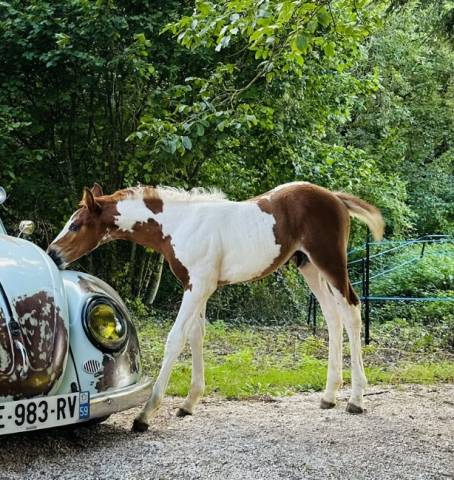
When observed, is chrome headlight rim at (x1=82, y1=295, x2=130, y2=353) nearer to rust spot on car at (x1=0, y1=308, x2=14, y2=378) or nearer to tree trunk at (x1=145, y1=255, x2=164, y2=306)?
rust spot on car at (x1=0, y1=308, x2=14, y2=378)

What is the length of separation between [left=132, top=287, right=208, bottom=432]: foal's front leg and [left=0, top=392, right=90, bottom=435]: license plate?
29.3 inches

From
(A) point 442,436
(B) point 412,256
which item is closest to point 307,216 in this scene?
(A) point 442,436

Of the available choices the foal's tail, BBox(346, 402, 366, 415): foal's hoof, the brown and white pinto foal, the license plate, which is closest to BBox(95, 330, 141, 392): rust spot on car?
the license plate

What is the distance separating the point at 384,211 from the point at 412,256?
4.21ft

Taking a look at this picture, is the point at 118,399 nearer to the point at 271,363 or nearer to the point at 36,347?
the point at 36,347

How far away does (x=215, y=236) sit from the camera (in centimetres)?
439

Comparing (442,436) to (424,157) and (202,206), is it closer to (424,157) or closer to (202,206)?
(202,206)

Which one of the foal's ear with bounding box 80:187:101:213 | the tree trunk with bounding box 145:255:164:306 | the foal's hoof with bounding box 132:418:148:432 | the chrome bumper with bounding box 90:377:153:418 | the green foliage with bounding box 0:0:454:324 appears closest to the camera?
the chrome bumper with bounding box 90:377:153:418

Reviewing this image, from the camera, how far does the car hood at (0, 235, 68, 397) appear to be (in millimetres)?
3098

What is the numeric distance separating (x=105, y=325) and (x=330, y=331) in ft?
6.35

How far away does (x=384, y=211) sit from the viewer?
51.1ft

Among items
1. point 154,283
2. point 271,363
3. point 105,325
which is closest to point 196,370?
point 105,325

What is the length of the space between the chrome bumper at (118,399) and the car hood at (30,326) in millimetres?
258

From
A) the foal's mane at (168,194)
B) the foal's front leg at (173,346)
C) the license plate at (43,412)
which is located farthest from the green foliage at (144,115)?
the license plate at (43,412)
